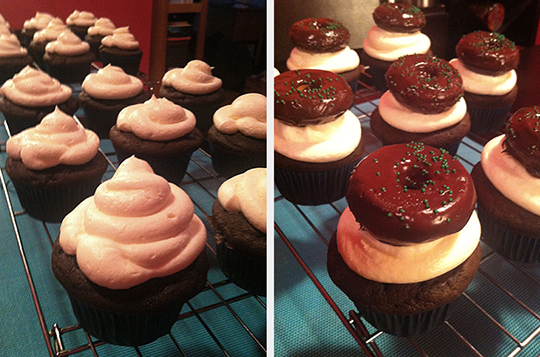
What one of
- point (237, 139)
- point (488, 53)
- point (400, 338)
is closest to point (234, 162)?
point (237, 139)

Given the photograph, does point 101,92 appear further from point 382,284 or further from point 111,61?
point 382,284

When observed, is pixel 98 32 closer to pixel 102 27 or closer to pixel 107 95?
pixel 102 27

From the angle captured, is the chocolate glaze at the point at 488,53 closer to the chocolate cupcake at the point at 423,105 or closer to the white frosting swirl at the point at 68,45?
the chocolate cupcake at the point at 423,105

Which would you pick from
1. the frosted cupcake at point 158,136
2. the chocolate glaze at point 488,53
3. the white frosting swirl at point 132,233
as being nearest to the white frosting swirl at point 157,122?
the frosted cupcake at point 158,136

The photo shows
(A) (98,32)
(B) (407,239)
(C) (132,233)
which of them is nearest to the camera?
(B) (407,239)

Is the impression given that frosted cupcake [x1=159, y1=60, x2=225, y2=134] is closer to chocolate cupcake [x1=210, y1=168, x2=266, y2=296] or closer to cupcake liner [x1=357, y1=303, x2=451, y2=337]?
chocolate cupcake [x1=210, y1=168, x2=266, y2=296]

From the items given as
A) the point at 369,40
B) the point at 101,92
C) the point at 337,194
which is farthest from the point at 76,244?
the point at 369,40
